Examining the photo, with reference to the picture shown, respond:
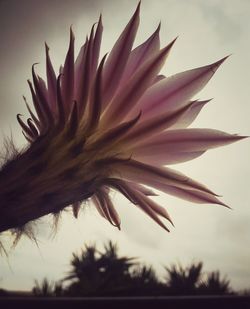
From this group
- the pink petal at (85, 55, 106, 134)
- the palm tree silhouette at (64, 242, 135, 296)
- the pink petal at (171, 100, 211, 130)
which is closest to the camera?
the pink petal at (85, 55, 106, 134)

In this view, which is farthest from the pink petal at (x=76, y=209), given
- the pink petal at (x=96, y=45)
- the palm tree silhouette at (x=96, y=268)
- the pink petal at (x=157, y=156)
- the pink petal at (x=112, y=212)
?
the palm tree silhouette at (x=96, y=268)

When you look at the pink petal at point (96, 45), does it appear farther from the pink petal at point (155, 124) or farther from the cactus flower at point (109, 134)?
the pink petal at point (155, 124)

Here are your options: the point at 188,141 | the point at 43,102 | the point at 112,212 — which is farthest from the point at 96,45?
the point at 112,212

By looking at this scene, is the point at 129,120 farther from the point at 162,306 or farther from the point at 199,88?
the point at 162,306

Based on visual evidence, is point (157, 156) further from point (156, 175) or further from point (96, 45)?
point (96, 45)

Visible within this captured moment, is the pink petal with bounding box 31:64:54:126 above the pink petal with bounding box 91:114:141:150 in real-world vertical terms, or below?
above

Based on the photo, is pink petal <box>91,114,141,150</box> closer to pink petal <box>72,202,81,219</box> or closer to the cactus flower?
the cactus flower

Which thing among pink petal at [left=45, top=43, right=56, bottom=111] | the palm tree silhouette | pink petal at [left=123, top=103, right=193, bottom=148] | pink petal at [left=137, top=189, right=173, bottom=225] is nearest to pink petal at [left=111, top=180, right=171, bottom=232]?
pink petal at [left=137, top=189, right=173, bottom=225]
